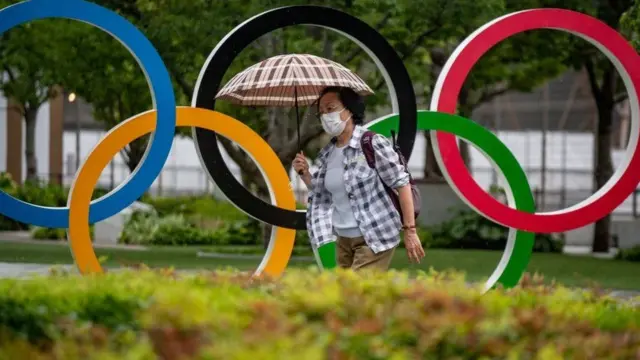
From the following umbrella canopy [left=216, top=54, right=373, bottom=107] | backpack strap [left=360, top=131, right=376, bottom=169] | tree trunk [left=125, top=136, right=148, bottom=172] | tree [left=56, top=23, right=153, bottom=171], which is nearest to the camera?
backpack strap [left=360, top=131, right=376, bottom=169]

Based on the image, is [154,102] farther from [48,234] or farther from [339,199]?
[48,234]

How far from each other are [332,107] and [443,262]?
1283 centimetres

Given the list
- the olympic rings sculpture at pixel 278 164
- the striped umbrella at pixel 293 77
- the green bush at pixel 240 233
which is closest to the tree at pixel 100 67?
the green bush at pixel 240 233

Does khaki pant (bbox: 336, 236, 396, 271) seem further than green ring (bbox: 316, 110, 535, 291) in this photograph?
No

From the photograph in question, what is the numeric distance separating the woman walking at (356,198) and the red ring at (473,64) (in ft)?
7.07

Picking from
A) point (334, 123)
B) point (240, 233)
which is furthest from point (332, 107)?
point (240, 233)

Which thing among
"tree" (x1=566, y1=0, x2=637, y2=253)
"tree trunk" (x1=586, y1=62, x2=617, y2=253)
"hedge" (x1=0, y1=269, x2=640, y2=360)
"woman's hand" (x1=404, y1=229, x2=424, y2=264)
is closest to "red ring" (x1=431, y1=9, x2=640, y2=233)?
"woman's hand" (x1=404, y1=229, x2=424, y2=264)

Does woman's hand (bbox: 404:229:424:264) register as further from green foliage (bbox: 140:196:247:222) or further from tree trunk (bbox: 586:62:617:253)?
green foliage (bbox: 140:196:247:222)

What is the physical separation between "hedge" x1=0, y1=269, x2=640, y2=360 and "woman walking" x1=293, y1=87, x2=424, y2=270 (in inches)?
79.9

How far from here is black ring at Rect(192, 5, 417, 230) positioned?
11258 mm

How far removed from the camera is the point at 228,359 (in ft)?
14.9

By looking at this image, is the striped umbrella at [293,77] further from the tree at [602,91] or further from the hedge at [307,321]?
the tree at [602,91]

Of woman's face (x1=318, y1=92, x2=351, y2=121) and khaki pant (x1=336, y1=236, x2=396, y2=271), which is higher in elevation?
woman's face (x1=318, y1=92, x2=351, y2=121)

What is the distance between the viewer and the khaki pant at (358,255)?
8672 millimetres
